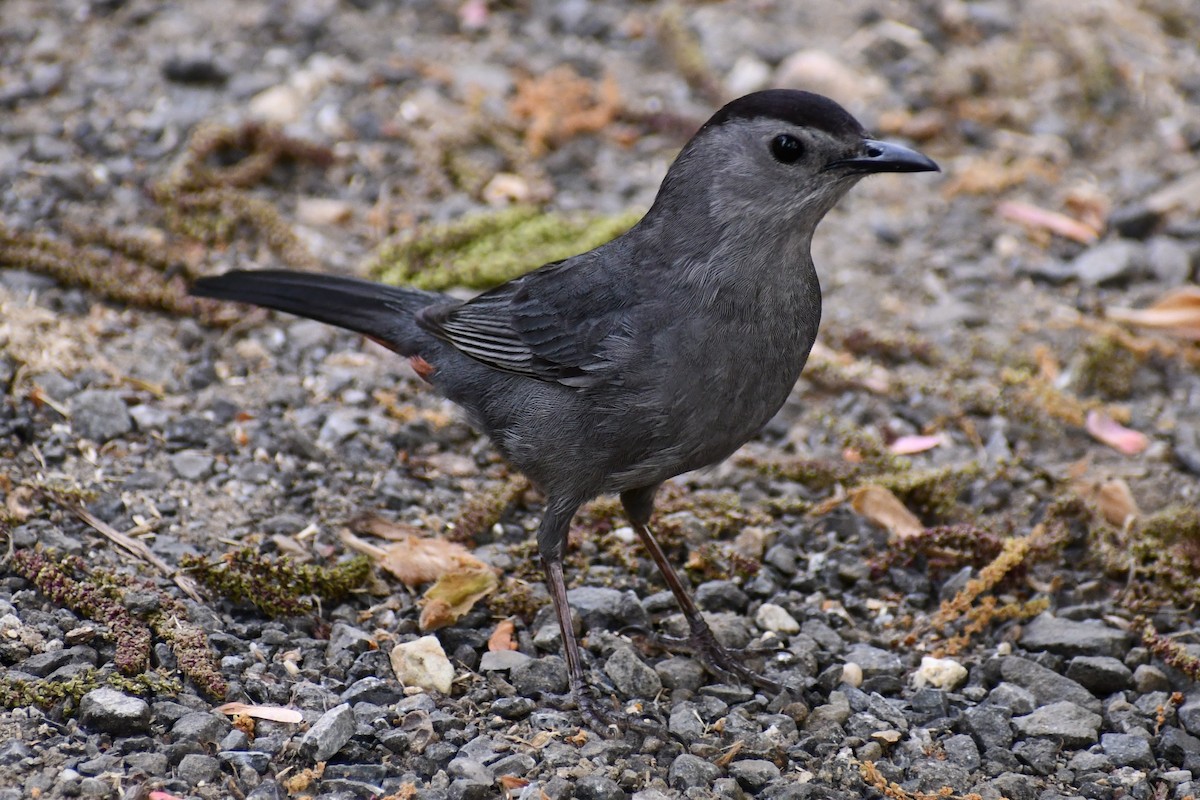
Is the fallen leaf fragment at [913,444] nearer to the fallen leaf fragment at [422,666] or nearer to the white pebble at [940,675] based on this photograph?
the white pebble at [940,675]

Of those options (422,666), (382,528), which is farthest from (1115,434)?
(422,666)

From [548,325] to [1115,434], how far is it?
292cm

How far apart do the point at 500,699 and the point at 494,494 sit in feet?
4.31

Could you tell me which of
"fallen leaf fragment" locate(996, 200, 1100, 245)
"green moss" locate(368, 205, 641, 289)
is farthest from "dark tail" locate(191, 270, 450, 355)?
"fallen leaf fragment" locate(996, 200, 1100, 245)

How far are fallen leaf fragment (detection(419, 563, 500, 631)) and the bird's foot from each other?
2.26 feet

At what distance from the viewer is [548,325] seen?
15.9 feet

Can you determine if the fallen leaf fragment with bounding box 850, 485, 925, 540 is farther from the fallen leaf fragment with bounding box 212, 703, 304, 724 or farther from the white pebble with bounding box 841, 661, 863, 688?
the fallen leaf fragment with bounding box 212, 703, 304, 724

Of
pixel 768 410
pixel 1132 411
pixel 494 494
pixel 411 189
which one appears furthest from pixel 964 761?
pixel 411 189

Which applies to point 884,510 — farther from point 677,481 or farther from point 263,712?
point 263,712

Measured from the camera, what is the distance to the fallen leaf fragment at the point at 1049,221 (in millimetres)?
7508

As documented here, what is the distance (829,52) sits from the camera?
8.68 m

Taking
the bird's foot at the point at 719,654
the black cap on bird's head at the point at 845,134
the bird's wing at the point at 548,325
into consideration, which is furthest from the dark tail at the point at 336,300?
the black cap on bird's head at the point at 845,134

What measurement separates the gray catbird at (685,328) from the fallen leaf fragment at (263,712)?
97 centimetres

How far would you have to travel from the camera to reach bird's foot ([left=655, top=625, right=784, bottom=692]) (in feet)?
15.5
